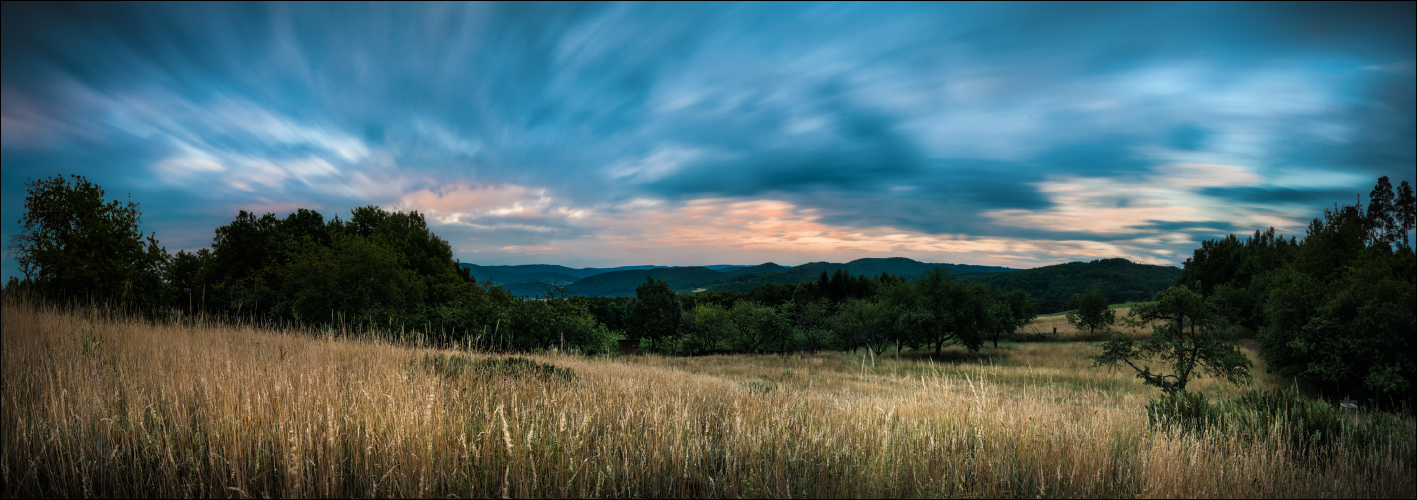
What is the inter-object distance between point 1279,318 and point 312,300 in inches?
1891

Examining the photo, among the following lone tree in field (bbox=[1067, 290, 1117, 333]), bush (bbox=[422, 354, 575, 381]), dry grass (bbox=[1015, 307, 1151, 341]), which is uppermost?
bush (bbox=[422, 354, 575, 381])

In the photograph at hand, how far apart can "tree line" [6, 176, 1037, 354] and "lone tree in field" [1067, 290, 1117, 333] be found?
17.2 ft

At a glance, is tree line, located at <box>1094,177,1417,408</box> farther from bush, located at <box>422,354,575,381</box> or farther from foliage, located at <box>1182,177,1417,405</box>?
bush, located at <box>422,354,575,381</box>

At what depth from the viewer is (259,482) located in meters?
3.52

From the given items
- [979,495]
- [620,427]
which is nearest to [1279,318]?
[979,495]

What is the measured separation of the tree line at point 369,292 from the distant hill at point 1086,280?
171 ft

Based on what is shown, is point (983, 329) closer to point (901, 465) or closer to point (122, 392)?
point (901, 465)

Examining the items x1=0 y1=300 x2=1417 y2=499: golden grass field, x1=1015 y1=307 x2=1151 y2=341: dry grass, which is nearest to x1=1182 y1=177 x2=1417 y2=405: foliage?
x1=0 y1=300 x2=1417 y2=499: golden grass field

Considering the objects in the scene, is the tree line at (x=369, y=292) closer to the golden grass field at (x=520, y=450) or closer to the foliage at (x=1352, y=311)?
the golden grass field at (x=520, y=450)

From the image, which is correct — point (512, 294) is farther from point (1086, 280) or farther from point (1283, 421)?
point (1086, 280)

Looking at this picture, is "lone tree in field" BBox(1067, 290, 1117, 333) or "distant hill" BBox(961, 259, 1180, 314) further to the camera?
"distant hill" BBox(961, 259, 1180, 314)

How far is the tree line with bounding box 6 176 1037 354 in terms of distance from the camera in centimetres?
1634

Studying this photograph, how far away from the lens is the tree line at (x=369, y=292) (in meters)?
16.3

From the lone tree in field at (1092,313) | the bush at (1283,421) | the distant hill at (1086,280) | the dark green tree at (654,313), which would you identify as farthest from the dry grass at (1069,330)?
the bush at (1283,421)
